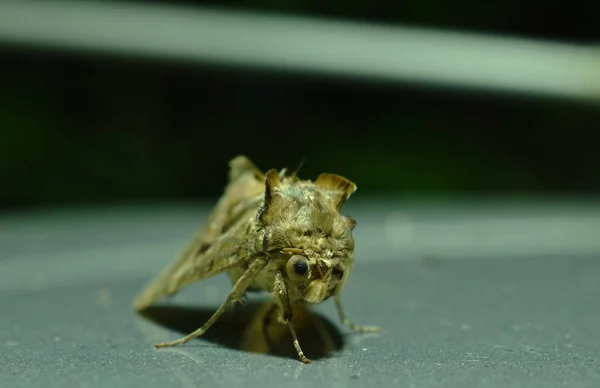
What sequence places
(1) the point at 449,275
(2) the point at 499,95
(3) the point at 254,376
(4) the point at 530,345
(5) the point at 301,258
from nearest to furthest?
(3) the point at 254,376
(5) the point at 301,258
(4) the point at 530,345
(1) the point at 449,275
(2) the point at 499,95

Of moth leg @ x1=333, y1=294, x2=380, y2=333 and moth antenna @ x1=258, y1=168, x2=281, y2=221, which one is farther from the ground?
moth antenna @ x1=258, y1=168, x2=281, y2=221

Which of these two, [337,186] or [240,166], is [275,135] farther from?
[337,186]

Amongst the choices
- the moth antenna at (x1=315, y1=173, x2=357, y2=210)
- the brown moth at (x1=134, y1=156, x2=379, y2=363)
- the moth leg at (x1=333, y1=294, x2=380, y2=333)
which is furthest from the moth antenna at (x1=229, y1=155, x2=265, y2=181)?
the moth leg at (x1=333, y1=294, x2=380, y2=333)

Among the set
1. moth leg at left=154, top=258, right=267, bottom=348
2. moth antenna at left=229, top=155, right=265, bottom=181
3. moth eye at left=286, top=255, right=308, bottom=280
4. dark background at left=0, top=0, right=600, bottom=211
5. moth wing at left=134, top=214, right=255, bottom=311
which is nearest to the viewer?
moth eye at left=286, top=255, right=308, bottom=280

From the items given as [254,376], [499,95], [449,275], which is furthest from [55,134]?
[254,376]

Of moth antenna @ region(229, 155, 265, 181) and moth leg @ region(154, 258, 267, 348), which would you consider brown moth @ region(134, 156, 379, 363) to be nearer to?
moth leg @ region(154, 258, 267, 348)

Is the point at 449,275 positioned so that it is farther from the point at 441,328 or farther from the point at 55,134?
the point at 55,134

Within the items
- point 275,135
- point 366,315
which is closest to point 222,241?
point 366,315
